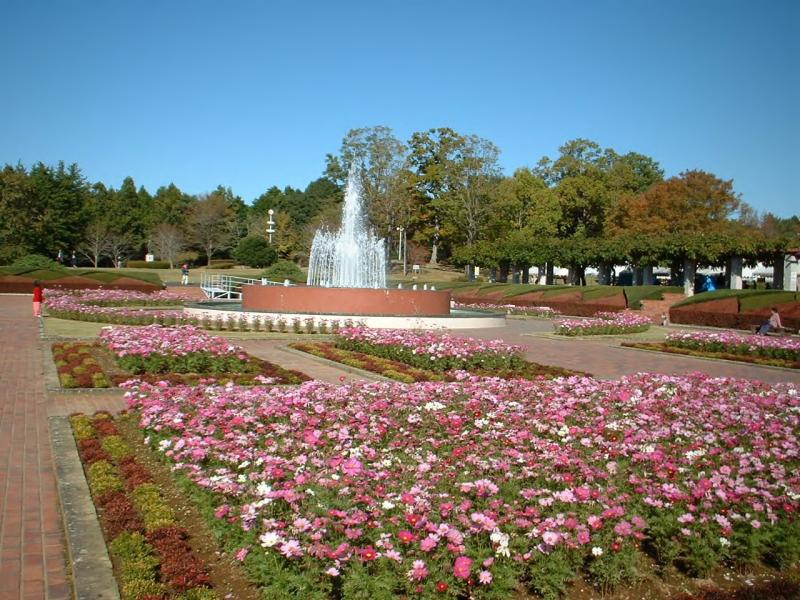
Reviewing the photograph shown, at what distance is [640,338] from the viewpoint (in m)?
19.9

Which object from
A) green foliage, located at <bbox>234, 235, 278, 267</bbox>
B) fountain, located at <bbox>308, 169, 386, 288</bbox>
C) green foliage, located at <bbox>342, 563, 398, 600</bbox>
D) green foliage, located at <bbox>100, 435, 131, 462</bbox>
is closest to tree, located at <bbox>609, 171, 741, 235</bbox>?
fountain, located at <bbox>308, 169, 386, 288</bbox>

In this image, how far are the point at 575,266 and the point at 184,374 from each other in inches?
1453

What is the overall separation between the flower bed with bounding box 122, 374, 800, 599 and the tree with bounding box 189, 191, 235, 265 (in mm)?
58866

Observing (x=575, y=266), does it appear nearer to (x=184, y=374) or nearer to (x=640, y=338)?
(x=640, y=338)

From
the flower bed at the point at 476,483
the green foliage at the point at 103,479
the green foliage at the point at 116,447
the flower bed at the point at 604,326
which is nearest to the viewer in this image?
the flower bed at the point at 476,483

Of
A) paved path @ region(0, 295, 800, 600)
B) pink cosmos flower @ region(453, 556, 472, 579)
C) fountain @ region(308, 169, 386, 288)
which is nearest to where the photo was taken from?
pink cosmos flower @ region(453, 556, 472, 579)

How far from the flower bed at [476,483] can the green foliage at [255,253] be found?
5167 centimetres

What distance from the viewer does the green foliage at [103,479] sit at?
5277 mm

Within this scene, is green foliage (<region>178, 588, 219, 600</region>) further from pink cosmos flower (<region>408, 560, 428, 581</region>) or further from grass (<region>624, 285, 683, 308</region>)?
grass (<region>624, 285, 683, 308</region>)

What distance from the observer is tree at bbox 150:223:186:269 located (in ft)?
205

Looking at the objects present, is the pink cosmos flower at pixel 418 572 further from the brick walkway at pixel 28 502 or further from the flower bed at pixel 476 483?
the brick walkway at pixel 28 502

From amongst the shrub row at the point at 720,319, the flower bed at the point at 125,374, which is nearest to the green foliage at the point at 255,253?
the shrub row at the point at 720,319

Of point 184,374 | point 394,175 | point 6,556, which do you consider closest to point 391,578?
point 6,556

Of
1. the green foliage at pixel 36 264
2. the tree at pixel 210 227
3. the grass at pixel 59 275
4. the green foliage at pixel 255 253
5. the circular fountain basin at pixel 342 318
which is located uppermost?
the tree at pixel 210 227
